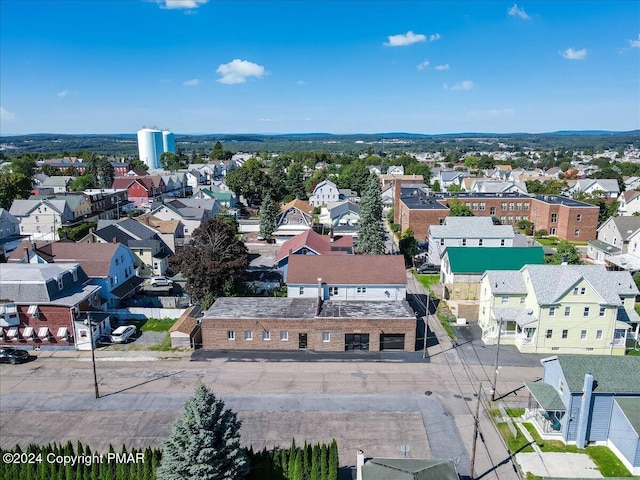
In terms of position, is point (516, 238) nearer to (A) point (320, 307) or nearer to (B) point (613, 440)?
(A) point (320, 307)

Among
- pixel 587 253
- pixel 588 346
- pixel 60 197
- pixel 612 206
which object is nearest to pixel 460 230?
pixel 587 253

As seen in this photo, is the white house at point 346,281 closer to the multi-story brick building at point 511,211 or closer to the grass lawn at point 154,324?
the grass lawn at point 154,324

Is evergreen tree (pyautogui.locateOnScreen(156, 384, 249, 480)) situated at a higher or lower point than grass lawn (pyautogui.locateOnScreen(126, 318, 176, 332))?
higher

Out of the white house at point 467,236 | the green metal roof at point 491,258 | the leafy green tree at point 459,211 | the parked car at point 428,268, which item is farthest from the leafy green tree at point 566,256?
the leafy green tree at point 459,211

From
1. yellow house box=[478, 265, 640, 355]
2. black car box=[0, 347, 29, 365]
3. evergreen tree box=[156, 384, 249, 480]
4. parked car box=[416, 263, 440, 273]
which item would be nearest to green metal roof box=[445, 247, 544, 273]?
parked car box=[416, 263, 440, 273]

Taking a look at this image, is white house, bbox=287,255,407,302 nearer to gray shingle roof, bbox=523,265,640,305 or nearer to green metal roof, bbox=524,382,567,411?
gray shingle roof, bbox=523,265,640,305

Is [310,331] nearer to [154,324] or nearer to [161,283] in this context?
[154,324]

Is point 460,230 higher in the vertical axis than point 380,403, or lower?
higher
